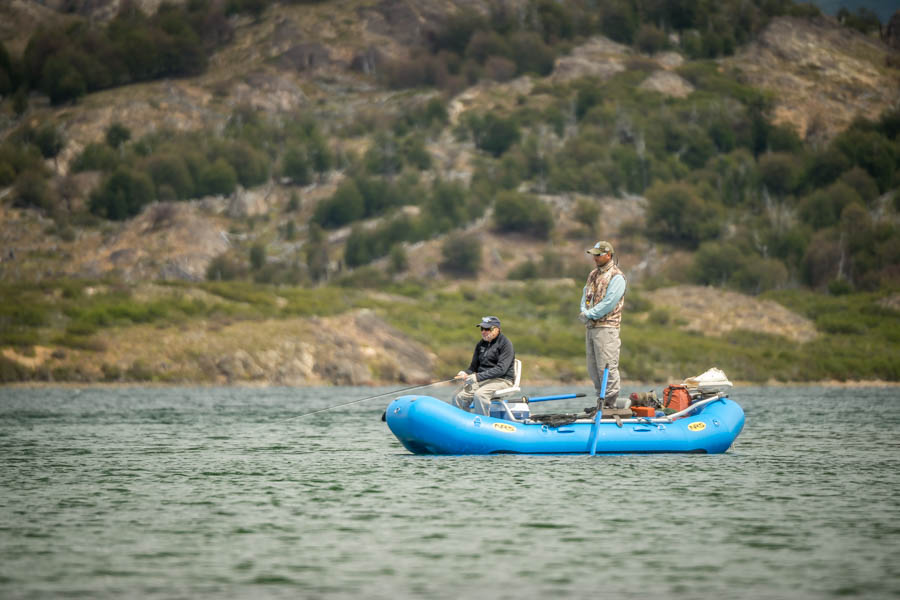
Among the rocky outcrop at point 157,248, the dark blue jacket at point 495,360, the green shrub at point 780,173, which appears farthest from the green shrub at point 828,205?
the dark blue jacket at point 495,360

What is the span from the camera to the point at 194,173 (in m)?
144

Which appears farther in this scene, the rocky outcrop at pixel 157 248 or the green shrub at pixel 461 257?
the green shrub at pixel 461 257

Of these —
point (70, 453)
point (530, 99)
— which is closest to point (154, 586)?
point (70, 453)

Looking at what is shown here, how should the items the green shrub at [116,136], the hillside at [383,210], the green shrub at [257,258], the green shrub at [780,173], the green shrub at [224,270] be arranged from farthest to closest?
1. the green shrub at [116,136]
2. the green shrub at [780,173]
3. the green shrub at [257,258]
4. the green shrub at [224,270]
5. the hillside at [383,210]

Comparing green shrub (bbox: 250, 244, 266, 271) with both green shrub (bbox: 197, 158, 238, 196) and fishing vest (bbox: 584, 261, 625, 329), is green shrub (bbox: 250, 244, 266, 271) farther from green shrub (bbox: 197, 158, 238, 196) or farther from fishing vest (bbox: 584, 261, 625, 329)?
fishing vest (bbox: 584, 261, 625, 329)

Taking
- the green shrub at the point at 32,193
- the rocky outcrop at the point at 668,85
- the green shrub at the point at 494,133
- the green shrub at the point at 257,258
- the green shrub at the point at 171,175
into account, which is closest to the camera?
the green shrub at the point at 257,258

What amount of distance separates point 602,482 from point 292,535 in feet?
20.9

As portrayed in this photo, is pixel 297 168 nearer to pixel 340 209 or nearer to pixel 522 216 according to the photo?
pixel 340 209

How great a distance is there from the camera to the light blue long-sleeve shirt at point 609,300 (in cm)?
2252

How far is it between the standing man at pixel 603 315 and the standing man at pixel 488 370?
143 cm

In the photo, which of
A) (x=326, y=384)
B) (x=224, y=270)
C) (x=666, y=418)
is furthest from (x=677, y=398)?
(x=224, y=270)

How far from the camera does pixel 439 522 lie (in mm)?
16781

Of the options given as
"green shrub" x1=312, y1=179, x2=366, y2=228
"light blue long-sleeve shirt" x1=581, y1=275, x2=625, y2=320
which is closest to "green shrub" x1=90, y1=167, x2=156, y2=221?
"green shrub" x1=312, y1=179, x2=366, y2=228

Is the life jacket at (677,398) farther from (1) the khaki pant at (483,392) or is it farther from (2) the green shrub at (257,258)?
(2) the green shrub at (257,258)
